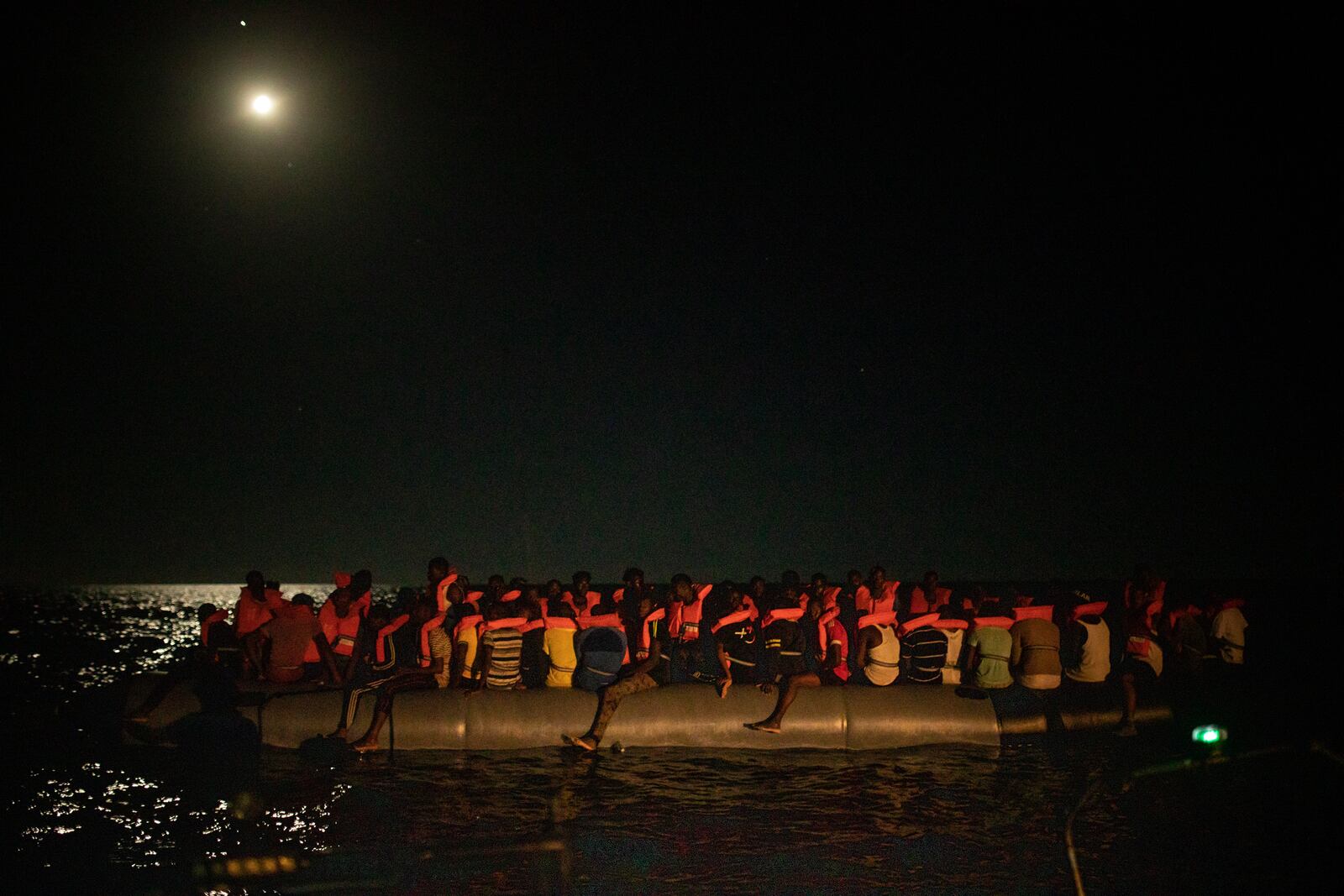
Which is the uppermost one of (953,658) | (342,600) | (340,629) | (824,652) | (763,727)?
(342,600)

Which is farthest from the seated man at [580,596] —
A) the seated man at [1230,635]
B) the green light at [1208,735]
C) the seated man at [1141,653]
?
the green light at [1208,735]

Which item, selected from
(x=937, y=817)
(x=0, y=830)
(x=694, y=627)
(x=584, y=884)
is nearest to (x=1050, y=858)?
(x=937, y=817)

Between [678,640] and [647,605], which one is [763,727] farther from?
[647,605]

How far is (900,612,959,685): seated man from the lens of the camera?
1430 cm

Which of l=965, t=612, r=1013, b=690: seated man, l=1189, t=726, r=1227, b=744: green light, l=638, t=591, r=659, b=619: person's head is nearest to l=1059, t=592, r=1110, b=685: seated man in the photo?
l=965, t=612, r=1013, b=690: seated man

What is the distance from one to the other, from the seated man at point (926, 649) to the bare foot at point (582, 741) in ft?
13.7

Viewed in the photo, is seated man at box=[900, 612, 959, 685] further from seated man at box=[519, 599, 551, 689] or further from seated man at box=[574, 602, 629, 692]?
seated man at box=[519, 599, 551, 689]

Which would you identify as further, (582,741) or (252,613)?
(252,613)

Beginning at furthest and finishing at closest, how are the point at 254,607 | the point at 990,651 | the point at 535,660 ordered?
the point at 254,607 → the point at 535,660 → the point at 990,651

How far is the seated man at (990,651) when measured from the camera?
550 inches

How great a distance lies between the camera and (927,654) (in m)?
14.3

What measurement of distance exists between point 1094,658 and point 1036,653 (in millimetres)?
758

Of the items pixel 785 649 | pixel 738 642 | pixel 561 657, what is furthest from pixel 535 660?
pixel 785 649

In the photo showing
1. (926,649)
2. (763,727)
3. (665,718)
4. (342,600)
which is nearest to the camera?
(763,727)
